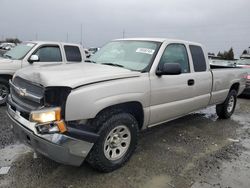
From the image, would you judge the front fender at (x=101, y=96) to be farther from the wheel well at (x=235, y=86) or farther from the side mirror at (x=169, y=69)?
the wheel well at (x=235, y=86)

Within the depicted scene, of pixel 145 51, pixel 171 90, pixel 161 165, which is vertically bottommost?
pixel 161 165

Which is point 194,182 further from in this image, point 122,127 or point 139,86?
point 139,86

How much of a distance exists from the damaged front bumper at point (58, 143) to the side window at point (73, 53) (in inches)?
201

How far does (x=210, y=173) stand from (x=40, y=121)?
7.92 feet

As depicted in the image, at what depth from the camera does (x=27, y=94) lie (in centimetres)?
333

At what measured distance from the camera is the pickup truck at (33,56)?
23.2 ft

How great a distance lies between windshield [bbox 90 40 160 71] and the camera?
4.15 metres

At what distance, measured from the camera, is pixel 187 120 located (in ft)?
21.5

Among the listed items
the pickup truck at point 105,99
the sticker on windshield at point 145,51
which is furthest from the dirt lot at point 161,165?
the sticker on windshield at point 145,51

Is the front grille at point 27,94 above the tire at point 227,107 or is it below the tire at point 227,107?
above

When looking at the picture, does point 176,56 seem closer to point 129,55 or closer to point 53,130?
point 129,55

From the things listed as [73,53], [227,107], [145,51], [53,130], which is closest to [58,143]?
[53,130]

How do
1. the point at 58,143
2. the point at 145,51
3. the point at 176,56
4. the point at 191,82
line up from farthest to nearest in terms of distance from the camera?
the point at 191,82, the point at 176,56, the point at 145,51, the point at 58,143

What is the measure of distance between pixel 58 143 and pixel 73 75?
0.84 m
